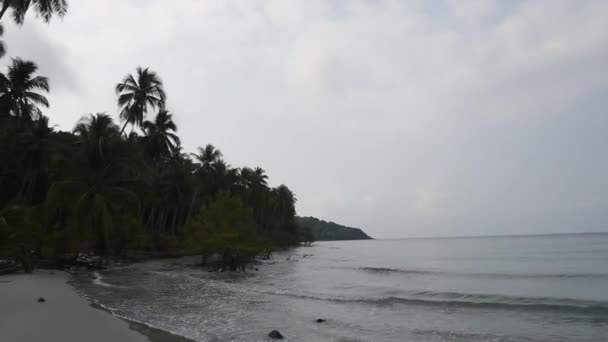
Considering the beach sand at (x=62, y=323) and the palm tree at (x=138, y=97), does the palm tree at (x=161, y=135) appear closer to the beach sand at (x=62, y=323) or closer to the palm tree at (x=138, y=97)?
the palm tree at (x=138, y=97)

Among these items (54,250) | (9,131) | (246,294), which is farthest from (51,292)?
(9,131)

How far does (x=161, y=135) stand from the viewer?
1683 inches

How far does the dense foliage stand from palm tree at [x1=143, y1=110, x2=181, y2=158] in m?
0.11

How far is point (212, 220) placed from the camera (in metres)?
27.8

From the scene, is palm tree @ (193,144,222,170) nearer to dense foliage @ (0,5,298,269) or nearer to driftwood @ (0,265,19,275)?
dense foliage @ (0,5,298,269)

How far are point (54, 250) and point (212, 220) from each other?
32.8 ft

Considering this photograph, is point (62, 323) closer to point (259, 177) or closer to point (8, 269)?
point (8, 269)

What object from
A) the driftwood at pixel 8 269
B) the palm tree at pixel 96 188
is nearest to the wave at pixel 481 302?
the palm tree at pixel 96 188

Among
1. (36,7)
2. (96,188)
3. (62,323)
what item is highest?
(36,7)

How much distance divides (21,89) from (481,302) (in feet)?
123

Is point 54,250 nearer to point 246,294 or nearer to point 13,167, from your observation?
point 13,167

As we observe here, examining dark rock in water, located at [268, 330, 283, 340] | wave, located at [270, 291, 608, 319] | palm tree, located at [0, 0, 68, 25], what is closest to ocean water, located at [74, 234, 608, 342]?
wave, located at [270, 291, 608, 319]

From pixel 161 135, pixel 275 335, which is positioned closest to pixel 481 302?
pixel 275 335

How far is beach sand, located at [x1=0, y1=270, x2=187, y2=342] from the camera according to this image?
7710mm
